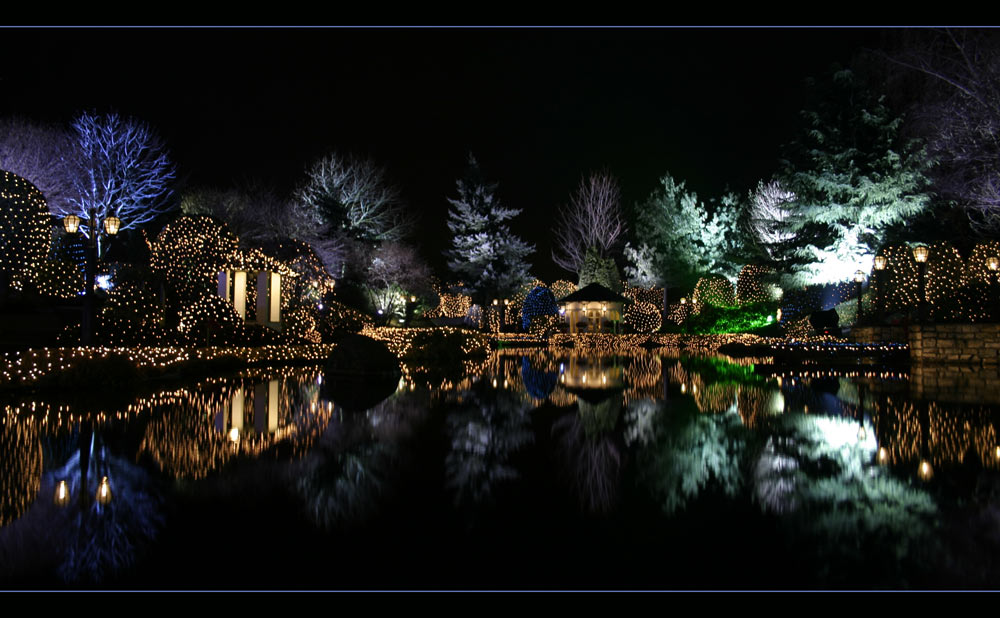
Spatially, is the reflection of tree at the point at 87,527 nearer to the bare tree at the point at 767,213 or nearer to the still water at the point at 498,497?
the still water at the point at 498,497

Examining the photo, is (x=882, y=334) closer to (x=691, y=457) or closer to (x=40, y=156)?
(x=691, y=457)

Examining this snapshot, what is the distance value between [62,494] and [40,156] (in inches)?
1101

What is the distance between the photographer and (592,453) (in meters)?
5.65

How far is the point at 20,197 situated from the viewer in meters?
15.6

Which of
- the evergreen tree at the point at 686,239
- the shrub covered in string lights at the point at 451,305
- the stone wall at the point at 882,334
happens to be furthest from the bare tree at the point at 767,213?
the shrub covered in string lights at the point at 451,305

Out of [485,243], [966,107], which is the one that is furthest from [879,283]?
[485,243]

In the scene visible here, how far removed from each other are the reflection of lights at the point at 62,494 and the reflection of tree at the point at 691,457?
398cm

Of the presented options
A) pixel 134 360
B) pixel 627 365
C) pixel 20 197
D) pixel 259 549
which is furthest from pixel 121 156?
pixel 259 549

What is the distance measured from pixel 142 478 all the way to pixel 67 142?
1184 inches

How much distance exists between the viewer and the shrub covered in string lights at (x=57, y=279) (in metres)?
16.4

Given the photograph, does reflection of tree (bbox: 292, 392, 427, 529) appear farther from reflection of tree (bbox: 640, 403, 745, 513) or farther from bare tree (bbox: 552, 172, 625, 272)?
bare tree (bbox: 552, 172, 625, 272)

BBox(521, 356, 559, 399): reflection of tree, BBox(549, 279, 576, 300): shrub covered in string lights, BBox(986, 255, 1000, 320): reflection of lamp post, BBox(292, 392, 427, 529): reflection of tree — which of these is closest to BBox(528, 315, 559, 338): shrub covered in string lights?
BBox(549, 279, 576, 300): shrub covered in string lights

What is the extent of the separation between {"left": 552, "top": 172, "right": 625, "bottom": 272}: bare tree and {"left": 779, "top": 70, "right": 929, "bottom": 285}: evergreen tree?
18.7 meters

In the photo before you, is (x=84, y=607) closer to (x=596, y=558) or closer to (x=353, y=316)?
(x=596, y=558)
